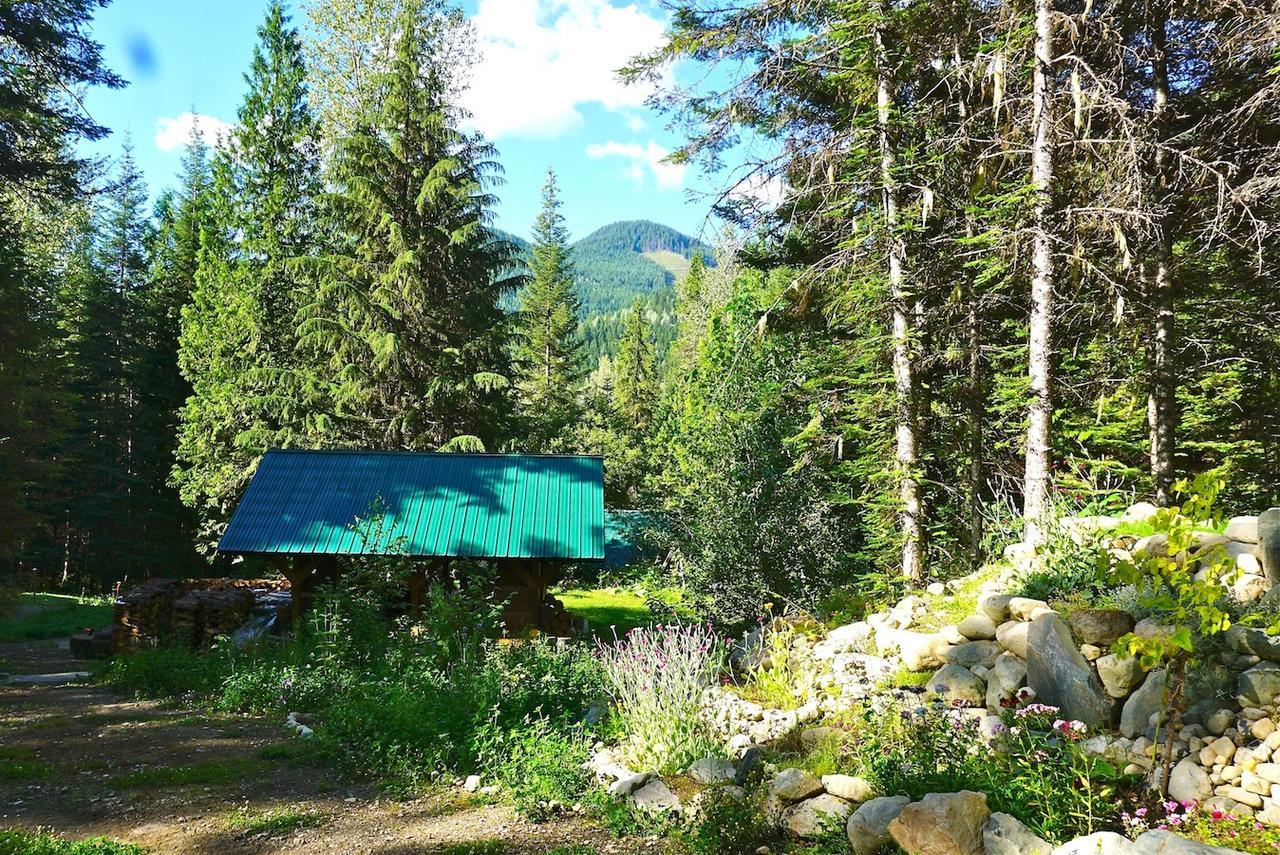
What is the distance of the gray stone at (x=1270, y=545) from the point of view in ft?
16.7

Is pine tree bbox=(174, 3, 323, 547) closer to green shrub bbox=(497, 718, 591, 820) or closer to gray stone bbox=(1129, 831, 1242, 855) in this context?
green shrub bbox=(497, 718, 591, 820)

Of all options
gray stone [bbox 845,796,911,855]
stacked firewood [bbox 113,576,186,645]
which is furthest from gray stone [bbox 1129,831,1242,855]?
stacked firewood [bbox 113,576,186,645]

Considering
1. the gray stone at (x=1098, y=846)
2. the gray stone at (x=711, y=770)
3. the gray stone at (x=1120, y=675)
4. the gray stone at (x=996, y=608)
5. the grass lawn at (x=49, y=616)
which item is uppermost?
the gray stone at (x=996, y=608)

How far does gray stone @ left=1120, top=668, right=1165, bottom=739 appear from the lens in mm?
4480

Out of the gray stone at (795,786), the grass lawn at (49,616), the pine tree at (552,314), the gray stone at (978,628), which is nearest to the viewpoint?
the gray stone at (795,786)

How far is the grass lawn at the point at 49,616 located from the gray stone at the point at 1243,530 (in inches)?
650

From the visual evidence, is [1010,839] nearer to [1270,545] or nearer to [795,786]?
[795,786]

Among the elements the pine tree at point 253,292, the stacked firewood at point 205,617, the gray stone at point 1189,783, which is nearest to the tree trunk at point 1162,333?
the gray stone at point 1189,783

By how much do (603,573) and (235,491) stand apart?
1188 centimetres

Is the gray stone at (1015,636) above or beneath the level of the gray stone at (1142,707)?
above

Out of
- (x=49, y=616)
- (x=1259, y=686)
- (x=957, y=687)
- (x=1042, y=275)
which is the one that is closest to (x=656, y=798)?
(x=957, y=687)

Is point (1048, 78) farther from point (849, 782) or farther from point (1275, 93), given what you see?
point (849, 782)

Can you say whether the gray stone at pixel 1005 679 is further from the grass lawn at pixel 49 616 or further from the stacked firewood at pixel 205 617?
the grass lawn at pixel 49 616

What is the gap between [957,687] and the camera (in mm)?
5574
